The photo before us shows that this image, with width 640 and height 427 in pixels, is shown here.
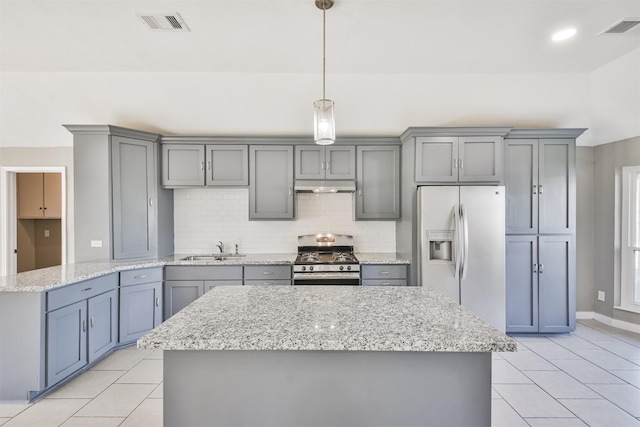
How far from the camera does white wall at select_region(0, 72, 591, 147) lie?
3883 millimetres

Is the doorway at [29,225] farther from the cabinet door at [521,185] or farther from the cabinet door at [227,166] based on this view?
the cabinet door at [521,185]

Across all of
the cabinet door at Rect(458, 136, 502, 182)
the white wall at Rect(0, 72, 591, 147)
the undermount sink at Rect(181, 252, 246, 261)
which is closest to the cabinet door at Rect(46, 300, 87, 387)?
the undermount sink at Rect(181, 252, 246, 261)

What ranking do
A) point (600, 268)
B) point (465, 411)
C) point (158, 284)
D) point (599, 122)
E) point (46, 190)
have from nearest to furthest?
point (465, 411) < point (158, 284) < point (599, 122) < point (600, 268) < point (46, 190)

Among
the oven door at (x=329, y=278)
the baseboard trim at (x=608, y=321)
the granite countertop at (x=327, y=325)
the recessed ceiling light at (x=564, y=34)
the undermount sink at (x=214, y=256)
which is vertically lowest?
the baseboard trim at (x=608, y=321)

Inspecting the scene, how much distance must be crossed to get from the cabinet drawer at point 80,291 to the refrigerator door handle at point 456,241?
3.50m

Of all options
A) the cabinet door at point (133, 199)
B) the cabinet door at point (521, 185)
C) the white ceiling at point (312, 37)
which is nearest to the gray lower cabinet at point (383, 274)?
the cabinet door at point (521, 185)

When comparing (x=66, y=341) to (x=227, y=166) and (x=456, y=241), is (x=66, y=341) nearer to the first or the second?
(x=227, y=166)

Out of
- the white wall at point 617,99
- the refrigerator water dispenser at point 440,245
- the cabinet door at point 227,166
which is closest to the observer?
the white wall at point 617,99

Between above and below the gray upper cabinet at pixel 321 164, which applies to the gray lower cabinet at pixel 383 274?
below

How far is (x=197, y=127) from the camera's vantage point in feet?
14.3

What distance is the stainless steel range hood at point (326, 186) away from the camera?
13.7 ft

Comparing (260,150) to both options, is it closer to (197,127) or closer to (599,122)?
(197,127)

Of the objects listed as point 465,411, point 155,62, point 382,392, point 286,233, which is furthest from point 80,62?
point 465,411

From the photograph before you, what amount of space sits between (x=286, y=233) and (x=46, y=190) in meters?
4.10
